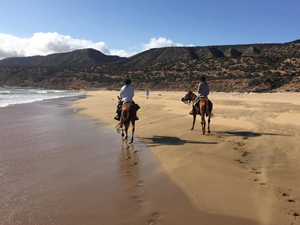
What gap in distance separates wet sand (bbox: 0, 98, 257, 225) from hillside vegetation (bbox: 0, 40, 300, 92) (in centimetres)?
3531

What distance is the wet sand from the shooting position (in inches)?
122

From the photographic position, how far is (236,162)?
5422 mm

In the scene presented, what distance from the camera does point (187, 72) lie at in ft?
209

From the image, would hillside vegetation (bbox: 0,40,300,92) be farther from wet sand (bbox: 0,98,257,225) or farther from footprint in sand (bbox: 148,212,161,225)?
footprint in sand (bbox: 148,212,161,225)

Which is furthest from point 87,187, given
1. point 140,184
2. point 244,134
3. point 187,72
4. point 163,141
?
point 187,72

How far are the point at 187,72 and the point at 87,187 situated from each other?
62.8 metres

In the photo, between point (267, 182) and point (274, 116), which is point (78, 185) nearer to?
point (267, 182)

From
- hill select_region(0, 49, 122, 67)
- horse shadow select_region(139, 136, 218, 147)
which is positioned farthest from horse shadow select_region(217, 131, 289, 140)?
hill select_region(0, 49, 122, 67)

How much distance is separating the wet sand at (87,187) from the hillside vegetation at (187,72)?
35309 mm

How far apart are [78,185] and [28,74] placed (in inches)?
4463

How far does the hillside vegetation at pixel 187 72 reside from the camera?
1706 inches

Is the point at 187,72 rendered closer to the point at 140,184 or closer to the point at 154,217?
the point at 140,184

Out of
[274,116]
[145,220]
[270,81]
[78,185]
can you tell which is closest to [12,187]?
[78,185]

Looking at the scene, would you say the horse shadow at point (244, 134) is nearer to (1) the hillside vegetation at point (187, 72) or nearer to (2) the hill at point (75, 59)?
(1) the hillside vegetation at point (187, 72)
